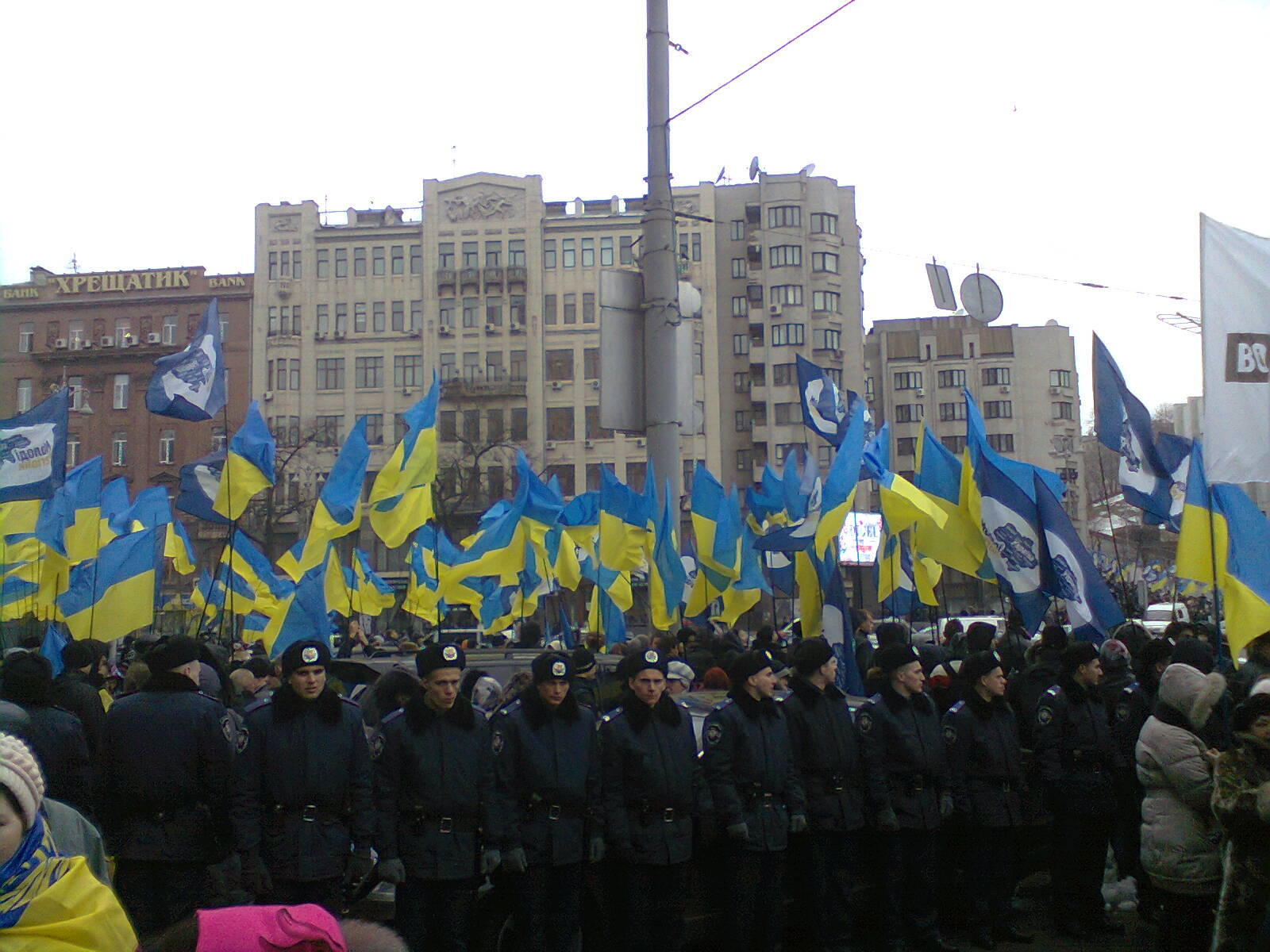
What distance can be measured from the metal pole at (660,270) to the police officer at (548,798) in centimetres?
556

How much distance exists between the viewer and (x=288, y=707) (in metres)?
6.32

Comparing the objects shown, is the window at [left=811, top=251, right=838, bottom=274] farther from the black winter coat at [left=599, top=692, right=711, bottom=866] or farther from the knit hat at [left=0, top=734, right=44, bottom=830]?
the knit hat at [left=0, top=734, right=44, bottom=830]

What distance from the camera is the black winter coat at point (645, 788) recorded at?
6.77m

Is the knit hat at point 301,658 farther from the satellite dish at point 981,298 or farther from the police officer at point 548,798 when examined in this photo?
the satellite dish at point 981,298

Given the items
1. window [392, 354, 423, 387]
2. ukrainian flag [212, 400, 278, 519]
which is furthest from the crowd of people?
window [392, 354, 423, 387]

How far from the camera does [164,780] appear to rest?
232 inches

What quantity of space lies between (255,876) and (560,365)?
56869 mm

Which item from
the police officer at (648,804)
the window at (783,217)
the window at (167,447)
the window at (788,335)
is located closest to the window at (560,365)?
the window at (788,335)

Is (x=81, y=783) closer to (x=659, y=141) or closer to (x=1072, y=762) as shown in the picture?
(x=1072, y=762)

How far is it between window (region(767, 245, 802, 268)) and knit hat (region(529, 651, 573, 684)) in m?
56.8

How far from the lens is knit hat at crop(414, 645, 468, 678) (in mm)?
6668

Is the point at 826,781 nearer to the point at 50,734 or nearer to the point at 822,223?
the point at 50,734

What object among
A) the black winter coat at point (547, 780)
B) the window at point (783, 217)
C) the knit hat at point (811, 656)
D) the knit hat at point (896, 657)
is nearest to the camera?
the black winter coat at point (547, 780)

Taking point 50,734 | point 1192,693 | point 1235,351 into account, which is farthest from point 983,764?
point 50,734
